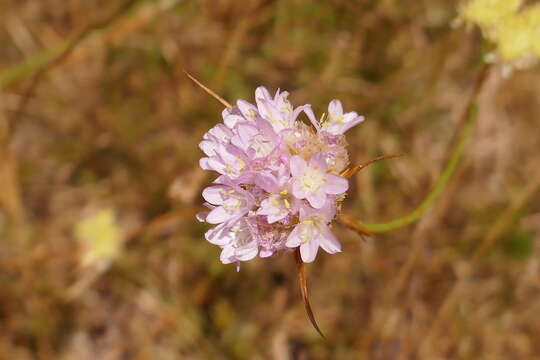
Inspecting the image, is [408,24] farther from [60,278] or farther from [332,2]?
[60,278]

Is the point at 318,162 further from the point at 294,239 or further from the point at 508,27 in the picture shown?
the point at 508,27

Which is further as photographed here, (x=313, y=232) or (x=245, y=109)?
(x=245, y=109)

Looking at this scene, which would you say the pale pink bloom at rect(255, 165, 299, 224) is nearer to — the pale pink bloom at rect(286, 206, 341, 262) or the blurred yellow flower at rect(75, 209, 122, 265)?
the pale pink bloom at rect(286, 206, 341, 262)

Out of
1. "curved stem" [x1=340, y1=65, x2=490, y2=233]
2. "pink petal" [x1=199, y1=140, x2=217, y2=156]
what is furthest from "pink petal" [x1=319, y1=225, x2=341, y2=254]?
"pink petal" [x1=199, y1=140, x2=217, y2=156]

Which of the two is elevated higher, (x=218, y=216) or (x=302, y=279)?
(x=218, y=216)

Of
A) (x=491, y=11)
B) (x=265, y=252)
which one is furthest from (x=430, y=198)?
(x=491, y=11)

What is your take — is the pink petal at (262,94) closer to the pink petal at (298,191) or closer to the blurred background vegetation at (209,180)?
the pink petal at (298,191)

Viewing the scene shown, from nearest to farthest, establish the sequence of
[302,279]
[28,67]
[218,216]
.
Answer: [302,279], [218,216], [28,67]

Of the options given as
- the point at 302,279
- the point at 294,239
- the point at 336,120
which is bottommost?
the point at 302,279
